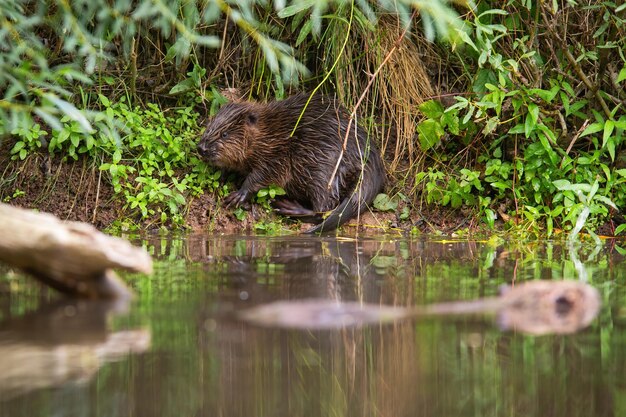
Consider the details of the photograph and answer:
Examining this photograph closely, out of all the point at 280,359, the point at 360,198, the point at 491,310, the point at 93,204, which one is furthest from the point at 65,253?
the point at 360,198

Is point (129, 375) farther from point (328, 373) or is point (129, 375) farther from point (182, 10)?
point (182, 10)

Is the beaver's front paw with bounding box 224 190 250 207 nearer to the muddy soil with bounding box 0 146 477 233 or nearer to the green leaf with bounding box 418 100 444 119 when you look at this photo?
the muddy soil with bounding box 0 146 477 233

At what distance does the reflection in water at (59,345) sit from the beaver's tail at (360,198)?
2.97 metres

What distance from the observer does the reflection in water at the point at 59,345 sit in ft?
6.45

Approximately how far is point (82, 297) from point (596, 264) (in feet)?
7.70

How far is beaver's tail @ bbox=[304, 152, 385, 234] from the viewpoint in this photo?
562 centimetres

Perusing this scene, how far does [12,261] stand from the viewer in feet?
9.16

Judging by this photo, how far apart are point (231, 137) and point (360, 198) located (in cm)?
93

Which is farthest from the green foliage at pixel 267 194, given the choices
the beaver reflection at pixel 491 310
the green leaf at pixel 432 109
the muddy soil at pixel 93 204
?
the beaver reflection at pixel 491 310

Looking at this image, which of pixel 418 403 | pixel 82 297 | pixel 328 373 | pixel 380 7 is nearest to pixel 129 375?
pixel 328 373

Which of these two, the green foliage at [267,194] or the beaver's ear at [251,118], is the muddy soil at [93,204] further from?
the beaver's ear at [251,118]

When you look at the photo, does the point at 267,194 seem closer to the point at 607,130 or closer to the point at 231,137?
the point at 231,137

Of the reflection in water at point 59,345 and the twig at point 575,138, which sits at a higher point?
the twig at point 575,138

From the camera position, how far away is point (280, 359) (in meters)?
2.18
